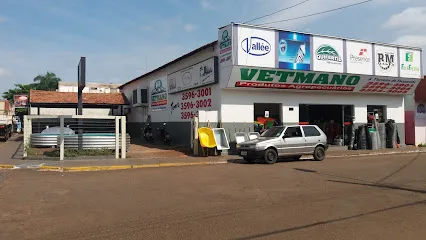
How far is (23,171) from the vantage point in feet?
44.8

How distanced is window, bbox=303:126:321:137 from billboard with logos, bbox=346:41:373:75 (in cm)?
657

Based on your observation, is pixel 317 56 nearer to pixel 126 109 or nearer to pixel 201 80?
pixel 201 80

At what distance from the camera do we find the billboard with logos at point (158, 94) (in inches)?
1056

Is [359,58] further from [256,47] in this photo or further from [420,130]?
[420,130]

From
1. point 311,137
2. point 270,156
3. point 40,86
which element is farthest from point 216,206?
point 40,86

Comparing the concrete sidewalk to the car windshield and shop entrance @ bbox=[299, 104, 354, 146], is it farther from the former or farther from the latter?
shop entrance @ bbox=[299, 104, 354, 146]

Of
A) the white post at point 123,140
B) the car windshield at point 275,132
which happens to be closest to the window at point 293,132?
the car windshield at point 275,132

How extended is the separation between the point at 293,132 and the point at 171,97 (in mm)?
11562

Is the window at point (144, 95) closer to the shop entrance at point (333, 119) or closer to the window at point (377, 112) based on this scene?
the shop entrance at point (333, 119)

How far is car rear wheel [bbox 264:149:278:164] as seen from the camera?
15.5 meters

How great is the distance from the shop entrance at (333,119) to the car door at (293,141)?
6148 mm

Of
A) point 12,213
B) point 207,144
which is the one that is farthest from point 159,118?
point 12,213

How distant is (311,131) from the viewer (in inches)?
659

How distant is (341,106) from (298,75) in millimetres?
5120
